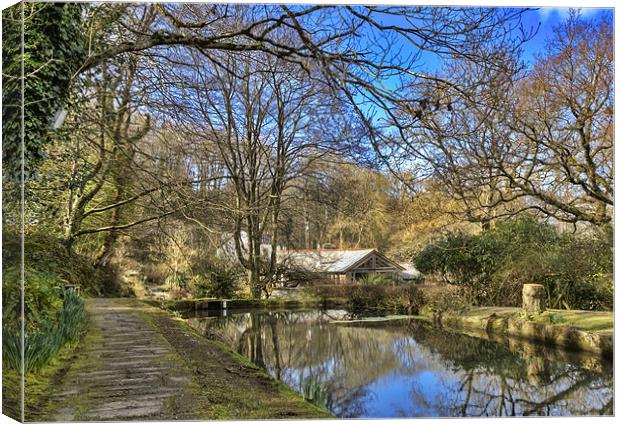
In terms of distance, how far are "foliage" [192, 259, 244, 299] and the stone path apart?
476 mm

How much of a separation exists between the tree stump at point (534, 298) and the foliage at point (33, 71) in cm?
389

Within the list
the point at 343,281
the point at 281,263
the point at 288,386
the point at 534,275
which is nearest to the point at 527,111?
the point at 534,275

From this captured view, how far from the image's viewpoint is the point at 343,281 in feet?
14.7

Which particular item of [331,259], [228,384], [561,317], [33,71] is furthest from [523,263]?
[33,71]

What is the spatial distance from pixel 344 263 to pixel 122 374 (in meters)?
1.85

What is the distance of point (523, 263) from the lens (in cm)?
438

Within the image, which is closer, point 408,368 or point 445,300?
point 408,368

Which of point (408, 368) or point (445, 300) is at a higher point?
point (445, 300)

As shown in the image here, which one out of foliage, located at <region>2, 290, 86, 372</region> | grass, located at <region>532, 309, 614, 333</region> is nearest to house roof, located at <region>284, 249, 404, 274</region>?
grass, located at <region>532, 309, 614, 333</region>

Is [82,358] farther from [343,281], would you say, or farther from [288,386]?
[343,281]

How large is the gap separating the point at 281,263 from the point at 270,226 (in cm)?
35

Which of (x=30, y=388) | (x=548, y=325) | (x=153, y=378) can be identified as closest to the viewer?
(x=30, y=388)

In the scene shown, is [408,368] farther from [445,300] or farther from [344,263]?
[344,263]

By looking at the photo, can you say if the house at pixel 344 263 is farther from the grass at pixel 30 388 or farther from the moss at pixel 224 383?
the grass at pixel 30 388
